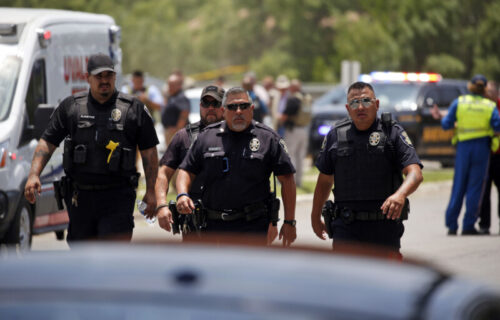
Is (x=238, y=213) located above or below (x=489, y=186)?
above

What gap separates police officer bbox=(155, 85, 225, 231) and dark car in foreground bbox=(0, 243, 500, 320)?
4.25 metres

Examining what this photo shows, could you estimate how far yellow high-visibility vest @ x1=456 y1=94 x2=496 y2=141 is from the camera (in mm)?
12039

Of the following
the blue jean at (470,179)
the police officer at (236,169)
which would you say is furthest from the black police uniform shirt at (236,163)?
the blue jean at (470,179)

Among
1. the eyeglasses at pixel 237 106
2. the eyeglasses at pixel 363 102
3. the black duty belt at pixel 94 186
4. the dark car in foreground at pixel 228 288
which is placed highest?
the eyeglasses at pixel 363 102

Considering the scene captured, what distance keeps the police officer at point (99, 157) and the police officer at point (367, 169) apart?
1332mm

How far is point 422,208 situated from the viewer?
50.9 ft

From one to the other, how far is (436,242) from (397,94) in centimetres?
1049

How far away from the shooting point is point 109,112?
7082 millimetres

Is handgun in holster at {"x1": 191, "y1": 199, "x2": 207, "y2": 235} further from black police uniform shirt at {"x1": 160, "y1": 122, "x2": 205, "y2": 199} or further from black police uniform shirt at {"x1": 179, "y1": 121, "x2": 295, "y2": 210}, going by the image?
black police uniform shirt at {"x1": 160, "y1": 122, "x2": 205, "y2": 199}

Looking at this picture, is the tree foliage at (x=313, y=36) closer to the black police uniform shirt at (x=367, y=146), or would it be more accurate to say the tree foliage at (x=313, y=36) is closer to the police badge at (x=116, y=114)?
the police badge at (x=116, y=114)

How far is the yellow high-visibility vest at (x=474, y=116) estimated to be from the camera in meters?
12.0

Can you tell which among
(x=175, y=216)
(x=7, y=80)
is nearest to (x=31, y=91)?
(x=7, y=80)

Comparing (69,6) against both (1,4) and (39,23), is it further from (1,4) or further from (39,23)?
(39,23)

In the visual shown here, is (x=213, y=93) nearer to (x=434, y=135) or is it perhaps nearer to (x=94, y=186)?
(x=94, y=186)
